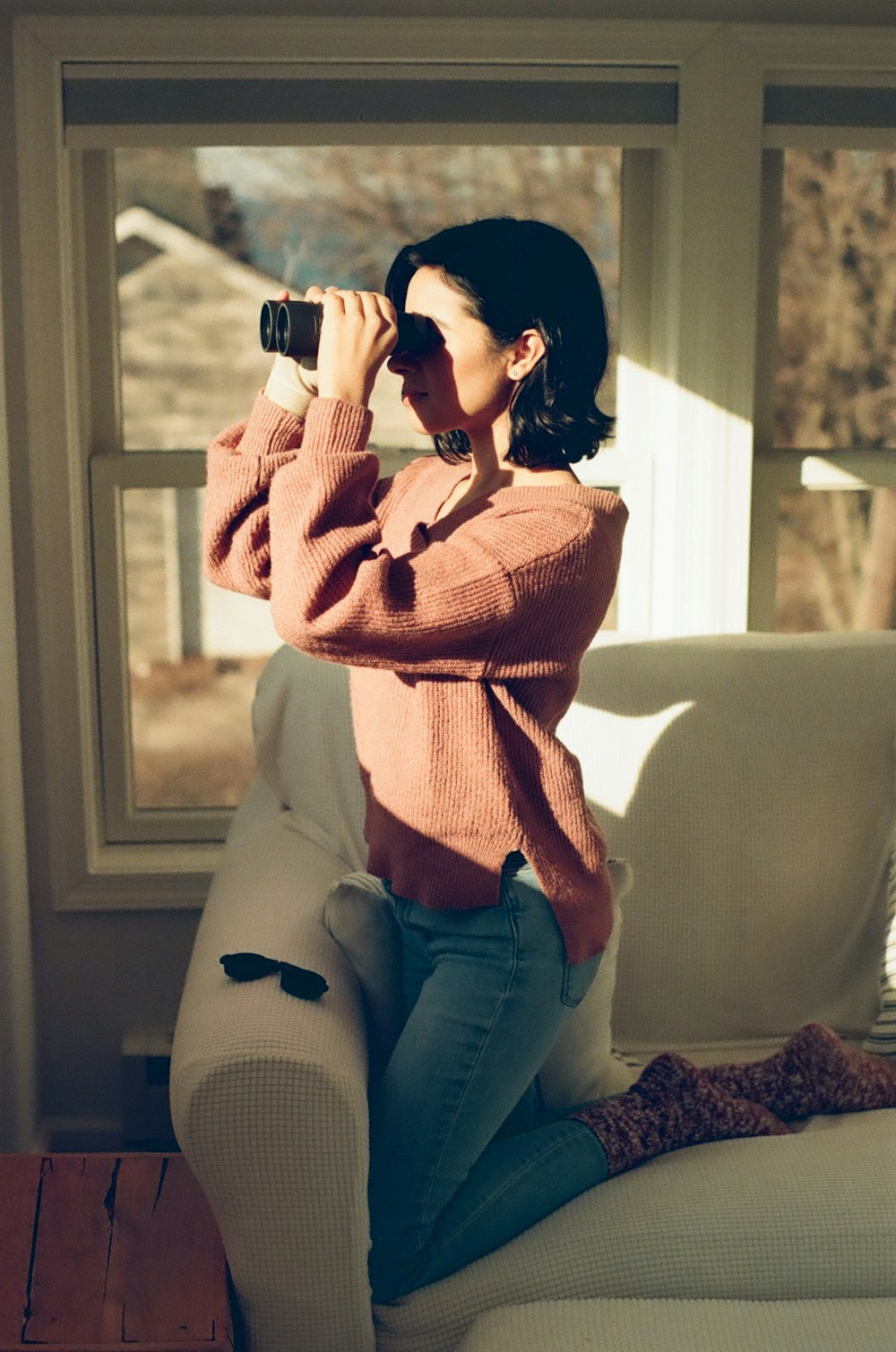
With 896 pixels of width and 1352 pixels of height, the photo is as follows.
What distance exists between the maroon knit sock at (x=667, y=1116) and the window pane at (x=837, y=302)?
4.16 ft

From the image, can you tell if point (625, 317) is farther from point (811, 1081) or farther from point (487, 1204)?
point (487, 1204)

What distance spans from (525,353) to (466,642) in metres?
0.32

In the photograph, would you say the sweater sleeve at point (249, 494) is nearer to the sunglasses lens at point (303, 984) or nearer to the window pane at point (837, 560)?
the sunglasses lens at point (303, 984)

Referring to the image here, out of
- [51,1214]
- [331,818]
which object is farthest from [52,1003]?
[51,1214]

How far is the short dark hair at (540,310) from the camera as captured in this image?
4.52ft

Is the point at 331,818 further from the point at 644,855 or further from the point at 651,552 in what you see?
the point at 651,552

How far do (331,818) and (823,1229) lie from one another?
0.89 m

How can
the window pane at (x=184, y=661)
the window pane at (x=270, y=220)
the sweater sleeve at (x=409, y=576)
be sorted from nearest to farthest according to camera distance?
the sweater sleeve at (x=409, y=576) → the window pane at (x=270, y=220) → the window pane at (x=184, y=661)

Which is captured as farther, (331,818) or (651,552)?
(651,552)

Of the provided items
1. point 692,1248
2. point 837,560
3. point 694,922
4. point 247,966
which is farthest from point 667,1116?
point 837,560

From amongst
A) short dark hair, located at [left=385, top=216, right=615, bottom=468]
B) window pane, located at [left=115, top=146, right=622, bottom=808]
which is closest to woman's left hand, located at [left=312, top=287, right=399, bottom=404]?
short dark hair, located at [left=385, top=216, right=615, bottom=468]

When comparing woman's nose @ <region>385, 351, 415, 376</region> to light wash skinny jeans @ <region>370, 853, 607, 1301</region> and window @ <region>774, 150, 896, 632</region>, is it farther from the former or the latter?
window @ <region>774, 150, 896, 632</region>

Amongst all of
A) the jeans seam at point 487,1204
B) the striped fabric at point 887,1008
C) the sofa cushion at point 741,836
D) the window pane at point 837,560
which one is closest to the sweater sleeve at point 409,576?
the jeans seam at point 487,1204

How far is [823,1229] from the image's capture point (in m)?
1.47
